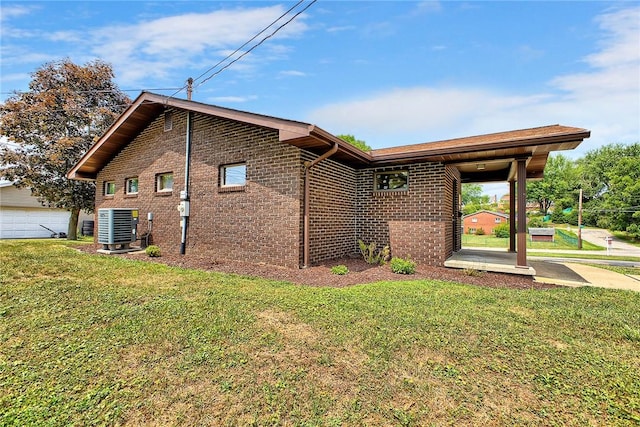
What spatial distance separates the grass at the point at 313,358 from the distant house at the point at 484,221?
42.6m

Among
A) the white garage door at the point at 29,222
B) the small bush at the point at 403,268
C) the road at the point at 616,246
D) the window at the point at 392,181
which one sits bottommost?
the road at the point at 616,246

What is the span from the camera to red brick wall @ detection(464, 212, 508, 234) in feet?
139

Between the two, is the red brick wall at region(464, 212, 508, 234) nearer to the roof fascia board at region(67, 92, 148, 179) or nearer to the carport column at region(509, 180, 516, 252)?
the carport column at region(509, 180, 516, 252)

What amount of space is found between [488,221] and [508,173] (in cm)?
3827

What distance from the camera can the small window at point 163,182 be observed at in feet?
31.7

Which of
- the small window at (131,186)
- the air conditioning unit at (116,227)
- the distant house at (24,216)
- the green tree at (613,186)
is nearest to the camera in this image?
the air conditioning unit at (116,227)

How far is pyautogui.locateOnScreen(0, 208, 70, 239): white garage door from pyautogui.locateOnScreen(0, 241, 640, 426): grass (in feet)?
59.2

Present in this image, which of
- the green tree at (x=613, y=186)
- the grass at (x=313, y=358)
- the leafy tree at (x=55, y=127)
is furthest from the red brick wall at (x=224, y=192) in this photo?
the green tree at (x=613, y=186)

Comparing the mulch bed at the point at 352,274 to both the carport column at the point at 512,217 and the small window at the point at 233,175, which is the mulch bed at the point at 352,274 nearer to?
the small window at the point at 233,175

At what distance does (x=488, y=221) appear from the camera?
42875 millimetres

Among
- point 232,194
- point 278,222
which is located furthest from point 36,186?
point 278,222

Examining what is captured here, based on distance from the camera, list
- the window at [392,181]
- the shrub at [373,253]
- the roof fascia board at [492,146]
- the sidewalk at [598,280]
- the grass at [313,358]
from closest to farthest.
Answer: the grass at [313,358] → the roof fascia board at [492,146] → the sidewalk at [598,280] → the shrub at [373,253] → the window at [392,181]

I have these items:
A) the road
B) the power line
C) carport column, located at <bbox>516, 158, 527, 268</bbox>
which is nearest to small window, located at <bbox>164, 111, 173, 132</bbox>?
the power line

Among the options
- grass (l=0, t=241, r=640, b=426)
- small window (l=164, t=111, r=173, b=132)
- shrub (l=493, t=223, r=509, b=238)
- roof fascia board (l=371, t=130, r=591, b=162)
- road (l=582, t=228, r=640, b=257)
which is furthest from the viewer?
shrub (l=493, t=223, r=509, b=238)
